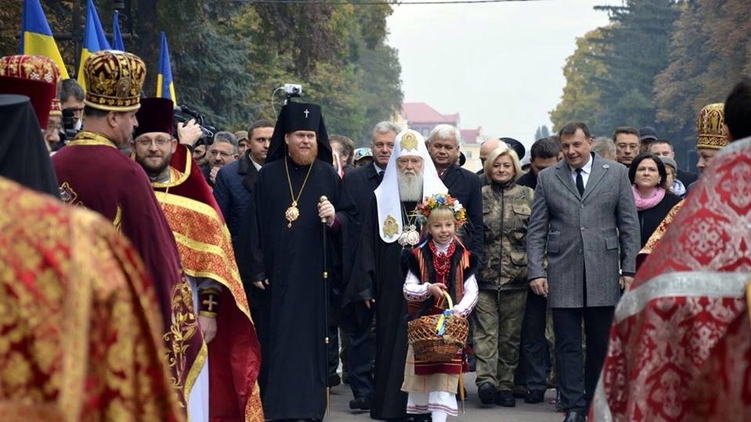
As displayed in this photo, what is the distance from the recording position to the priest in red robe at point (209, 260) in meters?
8.14

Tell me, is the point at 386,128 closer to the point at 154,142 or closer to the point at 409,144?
the point at 409,144

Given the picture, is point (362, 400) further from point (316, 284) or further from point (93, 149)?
point (93, 149)

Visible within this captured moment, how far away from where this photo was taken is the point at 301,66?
39094 millimetres

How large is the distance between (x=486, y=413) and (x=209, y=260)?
4.56 meters

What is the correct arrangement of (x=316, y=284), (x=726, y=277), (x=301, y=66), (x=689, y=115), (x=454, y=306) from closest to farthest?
(x=726, y=277) → (x=454, y=306) → (x=316, y=284) → (x=301, y=66) → (x=689, y=115)

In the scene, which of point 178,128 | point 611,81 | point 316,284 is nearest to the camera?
point 178,128

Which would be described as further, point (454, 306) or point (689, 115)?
point (689, 115)

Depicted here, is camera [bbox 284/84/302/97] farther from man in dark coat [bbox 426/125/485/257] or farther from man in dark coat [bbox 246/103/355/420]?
man in dark coat [bbox 426/125/485/257]

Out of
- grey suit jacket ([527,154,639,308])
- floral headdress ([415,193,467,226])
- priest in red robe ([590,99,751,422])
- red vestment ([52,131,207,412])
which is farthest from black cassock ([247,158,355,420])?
priest in red robe ([590,99,751,422])

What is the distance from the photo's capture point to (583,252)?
11.6m

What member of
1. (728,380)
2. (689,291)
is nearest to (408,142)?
(689,291)

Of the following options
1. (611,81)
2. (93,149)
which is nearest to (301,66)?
(93,149)

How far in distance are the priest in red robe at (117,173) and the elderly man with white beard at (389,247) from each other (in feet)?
15.7

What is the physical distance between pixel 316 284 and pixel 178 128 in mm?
3173
